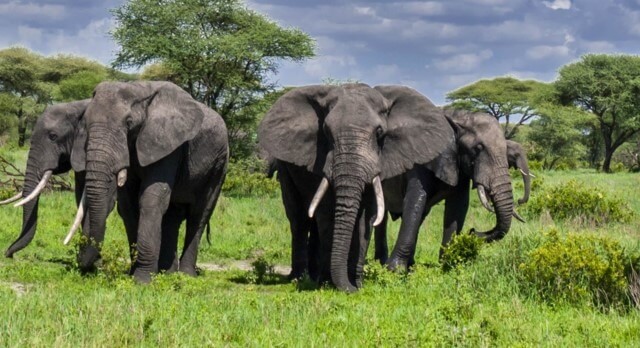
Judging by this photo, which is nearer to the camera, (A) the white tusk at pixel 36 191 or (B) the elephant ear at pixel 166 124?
(B) the elephant ear at pixel 166 124

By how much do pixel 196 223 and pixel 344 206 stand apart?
3.68 metres

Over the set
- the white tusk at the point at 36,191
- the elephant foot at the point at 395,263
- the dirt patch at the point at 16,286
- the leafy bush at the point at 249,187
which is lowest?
the dirt patch at the point at 16,286

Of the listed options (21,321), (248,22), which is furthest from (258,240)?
(248,22)

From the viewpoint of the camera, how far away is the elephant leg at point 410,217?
1183 centimetres

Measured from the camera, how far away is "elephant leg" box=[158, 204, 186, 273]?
11.9 meters

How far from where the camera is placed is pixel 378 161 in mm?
9750

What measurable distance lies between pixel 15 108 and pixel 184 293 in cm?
4893

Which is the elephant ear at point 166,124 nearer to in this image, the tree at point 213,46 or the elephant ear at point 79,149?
the elephant ear at point 79,149

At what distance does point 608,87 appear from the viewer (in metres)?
50.1

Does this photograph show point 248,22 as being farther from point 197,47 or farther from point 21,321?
point 21,321

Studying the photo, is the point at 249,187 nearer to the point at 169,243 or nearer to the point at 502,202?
the point at 169,243

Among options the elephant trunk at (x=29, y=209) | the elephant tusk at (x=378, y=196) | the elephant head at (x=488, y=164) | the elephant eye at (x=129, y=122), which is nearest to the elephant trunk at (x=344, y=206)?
the elephant tusk at (x=378, y=196)

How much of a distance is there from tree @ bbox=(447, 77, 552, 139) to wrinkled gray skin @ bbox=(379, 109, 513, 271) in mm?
43535

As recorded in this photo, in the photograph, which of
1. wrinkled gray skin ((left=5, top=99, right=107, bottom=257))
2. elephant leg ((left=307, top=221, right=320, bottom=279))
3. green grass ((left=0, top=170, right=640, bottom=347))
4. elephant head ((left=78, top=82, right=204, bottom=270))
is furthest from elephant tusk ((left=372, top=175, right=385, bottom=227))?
wrinkled gray skin ((left=5, top=99, right=107, bottom=257))
